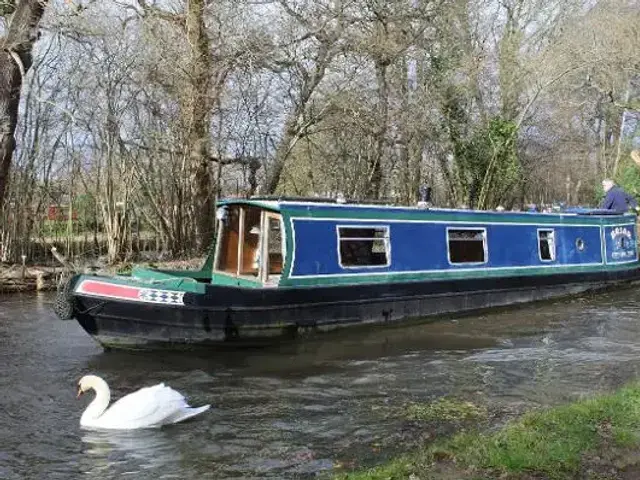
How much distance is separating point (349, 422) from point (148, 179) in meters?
11.3

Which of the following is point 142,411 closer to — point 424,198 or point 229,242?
point 229,242

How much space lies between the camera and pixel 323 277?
404 inches

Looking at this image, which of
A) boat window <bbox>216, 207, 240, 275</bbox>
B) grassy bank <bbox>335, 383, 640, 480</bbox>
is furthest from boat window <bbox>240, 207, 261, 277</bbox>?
grassy bank <bbox>335, 383, 640, 480</bbox>

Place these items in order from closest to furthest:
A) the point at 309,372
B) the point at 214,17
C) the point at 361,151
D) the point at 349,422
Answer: the point at 349,422, the point at 309,372, the point at 214,17, the point at 361,151

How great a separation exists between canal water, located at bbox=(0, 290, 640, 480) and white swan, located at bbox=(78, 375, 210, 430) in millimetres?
113

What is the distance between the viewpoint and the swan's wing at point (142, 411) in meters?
6.32

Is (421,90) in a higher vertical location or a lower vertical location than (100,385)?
higher

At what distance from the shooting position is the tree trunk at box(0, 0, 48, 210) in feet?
49.9

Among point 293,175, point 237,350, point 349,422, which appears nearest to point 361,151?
point 293,175

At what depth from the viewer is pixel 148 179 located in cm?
1666

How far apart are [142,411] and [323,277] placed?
4.35 metres

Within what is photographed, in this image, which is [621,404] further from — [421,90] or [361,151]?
[421,90]

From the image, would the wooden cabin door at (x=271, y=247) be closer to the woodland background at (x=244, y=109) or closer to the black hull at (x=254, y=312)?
the black hull at (x=254, y=312)

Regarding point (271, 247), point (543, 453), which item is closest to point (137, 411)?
point (543, 453)
